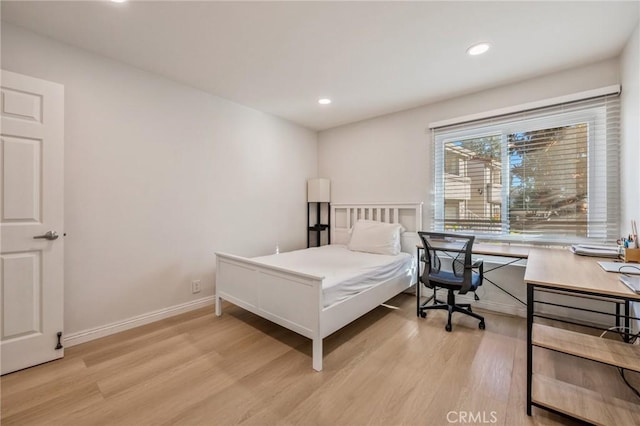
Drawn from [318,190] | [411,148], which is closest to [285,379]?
[318,190]

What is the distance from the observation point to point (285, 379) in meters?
1.78

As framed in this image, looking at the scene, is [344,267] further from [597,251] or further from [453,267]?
[597,251]

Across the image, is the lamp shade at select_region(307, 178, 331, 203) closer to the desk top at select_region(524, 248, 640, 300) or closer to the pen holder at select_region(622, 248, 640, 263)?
the desk top at select_region(524, 248, 640, 300)

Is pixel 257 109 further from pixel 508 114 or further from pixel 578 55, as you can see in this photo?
pixel 578 55

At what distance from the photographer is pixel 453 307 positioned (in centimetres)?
261

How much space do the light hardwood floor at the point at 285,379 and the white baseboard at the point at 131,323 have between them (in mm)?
77

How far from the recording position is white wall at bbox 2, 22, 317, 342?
219 centimetres

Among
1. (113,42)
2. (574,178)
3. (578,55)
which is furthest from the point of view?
(574,178)

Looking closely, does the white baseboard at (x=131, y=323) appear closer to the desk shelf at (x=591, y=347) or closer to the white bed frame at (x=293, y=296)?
the white bed frame at (x=293, y=296)

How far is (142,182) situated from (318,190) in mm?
2343

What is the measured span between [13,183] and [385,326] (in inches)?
123

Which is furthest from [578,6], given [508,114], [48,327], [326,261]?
[48,327]

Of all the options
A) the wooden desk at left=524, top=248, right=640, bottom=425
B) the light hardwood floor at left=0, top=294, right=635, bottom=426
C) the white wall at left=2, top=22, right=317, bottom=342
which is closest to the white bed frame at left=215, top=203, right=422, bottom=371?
the light hardwood floor at left=0, top=294, right=635, bottom=426

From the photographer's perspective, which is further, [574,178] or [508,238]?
[508,238]
